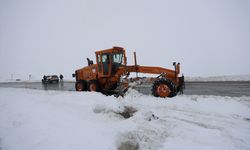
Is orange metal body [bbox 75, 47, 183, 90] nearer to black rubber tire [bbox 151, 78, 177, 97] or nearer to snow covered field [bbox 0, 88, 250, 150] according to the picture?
black rubber tire [bbox 151, 78, 177, 97]

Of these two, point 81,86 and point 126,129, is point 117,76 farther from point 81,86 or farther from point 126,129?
point 126,129

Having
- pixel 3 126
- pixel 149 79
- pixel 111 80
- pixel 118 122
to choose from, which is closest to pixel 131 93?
pixel 149 79

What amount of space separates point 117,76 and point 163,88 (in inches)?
142

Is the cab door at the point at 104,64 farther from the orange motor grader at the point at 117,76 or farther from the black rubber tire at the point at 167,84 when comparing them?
the black rubber tire at the point at 167,84

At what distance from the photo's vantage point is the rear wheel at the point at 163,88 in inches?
330

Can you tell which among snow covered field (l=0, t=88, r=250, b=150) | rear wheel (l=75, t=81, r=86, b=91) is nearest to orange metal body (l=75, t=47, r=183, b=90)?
rear wheel (l=75, t=81, r=86, b=91)

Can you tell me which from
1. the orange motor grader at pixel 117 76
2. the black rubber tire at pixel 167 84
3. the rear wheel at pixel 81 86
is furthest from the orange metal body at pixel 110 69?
the black rubber tire at pixel 167 84

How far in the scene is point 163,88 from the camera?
858cm

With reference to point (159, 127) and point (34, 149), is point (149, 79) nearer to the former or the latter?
point (159, 127)

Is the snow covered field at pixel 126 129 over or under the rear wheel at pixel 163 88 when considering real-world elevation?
under

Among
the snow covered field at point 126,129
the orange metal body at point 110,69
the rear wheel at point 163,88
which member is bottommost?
the snow covered field at point 126,129

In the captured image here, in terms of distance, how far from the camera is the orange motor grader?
8.69m

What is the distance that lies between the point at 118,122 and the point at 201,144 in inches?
85.8

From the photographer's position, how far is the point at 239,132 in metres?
3.86
